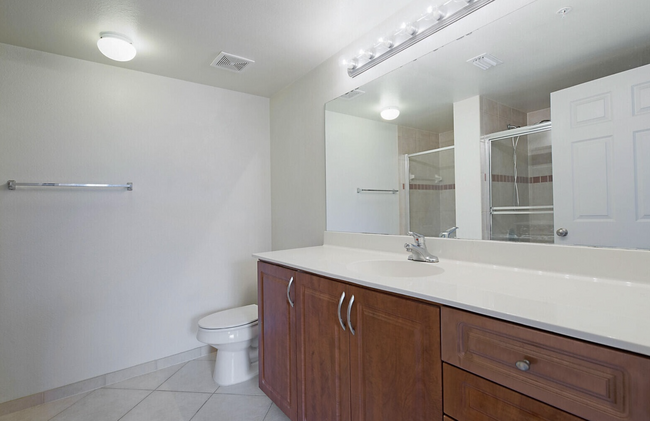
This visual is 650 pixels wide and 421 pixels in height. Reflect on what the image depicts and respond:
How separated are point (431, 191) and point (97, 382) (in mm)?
2512

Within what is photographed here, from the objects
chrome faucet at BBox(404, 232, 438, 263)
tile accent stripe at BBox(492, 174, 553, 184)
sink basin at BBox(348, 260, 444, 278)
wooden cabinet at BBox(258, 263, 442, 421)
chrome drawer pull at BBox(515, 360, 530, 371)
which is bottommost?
wooden cabinet at BBox(258, 263, 442, 421)

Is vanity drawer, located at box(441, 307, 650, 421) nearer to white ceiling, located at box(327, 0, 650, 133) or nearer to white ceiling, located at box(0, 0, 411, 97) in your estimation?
white ceiling, located at box(327, 0, 650, 133)

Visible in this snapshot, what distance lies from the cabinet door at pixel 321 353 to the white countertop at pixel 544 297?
0.33ft

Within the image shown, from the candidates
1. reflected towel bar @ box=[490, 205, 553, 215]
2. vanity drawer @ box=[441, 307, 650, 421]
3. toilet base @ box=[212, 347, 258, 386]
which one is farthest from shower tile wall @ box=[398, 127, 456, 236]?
toilet base @ box=[212, 347, 258, 386]

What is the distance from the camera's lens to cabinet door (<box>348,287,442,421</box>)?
84 centimetres

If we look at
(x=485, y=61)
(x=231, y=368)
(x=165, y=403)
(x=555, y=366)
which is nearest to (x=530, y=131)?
(x=485, y=61)

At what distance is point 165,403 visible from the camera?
1806mm

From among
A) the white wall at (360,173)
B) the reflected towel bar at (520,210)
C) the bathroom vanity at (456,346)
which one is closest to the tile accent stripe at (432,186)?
the white wall at (360,173)

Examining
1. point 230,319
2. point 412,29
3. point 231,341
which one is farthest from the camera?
point 230,319

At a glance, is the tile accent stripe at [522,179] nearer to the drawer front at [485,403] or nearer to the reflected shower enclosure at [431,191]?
the reflected shower enclosure at [431,191]

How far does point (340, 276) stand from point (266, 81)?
6.34 ft

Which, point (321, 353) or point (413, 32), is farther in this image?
point (413, 32)

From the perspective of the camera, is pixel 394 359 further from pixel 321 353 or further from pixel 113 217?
pixel 113 217

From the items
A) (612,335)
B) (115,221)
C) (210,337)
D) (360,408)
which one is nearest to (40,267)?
(115,221)
